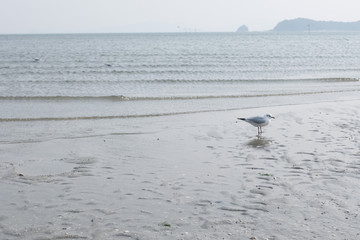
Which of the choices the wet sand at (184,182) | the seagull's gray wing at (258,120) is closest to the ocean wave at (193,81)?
the wet sand at (184,182)

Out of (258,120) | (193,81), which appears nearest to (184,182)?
(258,120)

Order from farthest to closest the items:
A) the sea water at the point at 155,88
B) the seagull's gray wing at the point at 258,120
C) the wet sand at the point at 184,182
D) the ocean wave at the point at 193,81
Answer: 1. the ocean wave at the point at 193,81
2. the sea water at the point at 155,88
3. the seagull's gray wing at the point at 258,120
4. the wet sand at the point at 184,182

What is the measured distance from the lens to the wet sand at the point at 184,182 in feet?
21.0

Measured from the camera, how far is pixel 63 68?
3591cm

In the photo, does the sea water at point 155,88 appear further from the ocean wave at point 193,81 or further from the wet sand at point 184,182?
the wet sand at point 184,182

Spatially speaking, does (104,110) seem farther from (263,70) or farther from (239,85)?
(263,70)

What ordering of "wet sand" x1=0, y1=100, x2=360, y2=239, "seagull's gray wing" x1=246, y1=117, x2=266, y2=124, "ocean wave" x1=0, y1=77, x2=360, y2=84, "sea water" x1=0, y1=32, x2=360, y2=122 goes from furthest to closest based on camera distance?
"ocean wave" x1=0, y1=77, x2=360, y2=84 → "sea water" x1=0, y1=32, x2=360, y2=122 → "seagull's gray wing" x1=246, y1=117, x2=266, y2=124 → "wet sand" x1=0, y1=100, x2=360, y2=239

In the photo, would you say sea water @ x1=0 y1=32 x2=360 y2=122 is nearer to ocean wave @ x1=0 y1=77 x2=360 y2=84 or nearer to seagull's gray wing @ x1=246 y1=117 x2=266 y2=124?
ocean wave @ x1=0 y1=77 x2=360 y2=84

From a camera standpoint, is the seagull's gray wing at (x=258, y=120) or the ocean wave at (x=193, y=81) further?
the ocean wave at (x=193, y=81)

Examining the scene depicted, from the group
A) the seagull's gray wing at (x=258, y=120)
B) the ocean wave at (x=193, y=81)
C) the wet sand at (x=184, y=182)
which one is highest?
the seagull's gray wing at (x=258, y=120)

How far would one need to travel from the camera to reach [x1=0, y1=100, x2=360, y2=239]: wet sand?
6414 mm

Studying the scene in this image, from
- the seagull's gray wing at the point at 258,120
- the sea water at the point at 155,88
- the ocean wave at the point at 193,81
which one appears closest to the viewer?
the seagull's gray wing at the point at 258,120

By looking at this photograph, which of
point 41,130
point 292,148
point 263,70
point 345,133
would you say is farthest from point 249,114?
point 263,70

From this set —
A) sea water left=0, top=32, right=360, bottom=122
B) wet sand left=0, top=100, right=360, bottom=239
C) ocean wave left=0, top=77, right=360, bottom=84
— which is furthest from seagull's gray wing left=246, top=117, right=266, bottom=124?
ocean wave left=0, top=77, right=360, bottom=84
